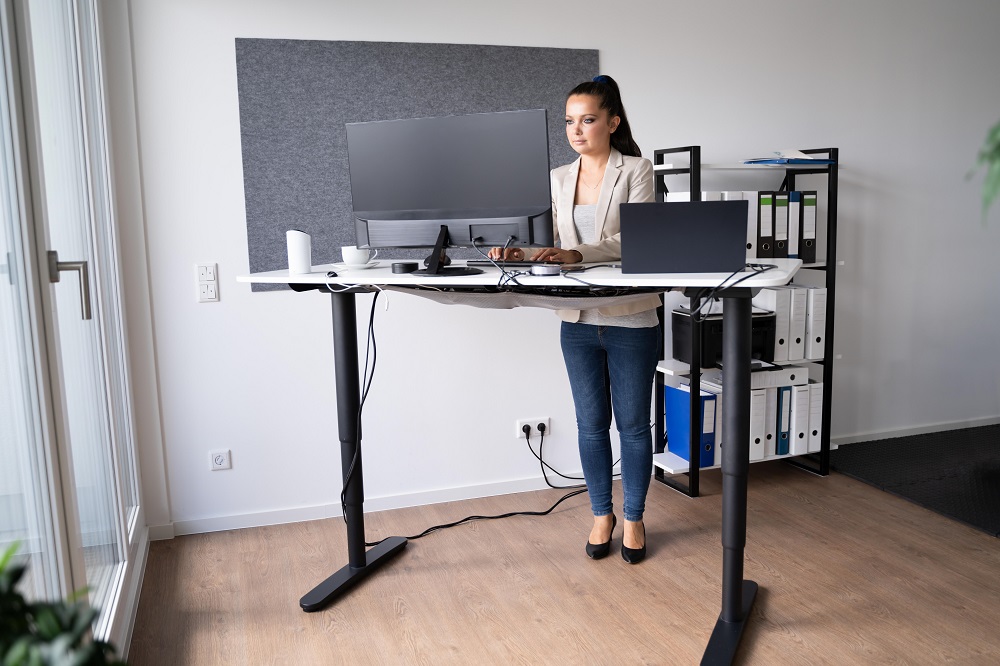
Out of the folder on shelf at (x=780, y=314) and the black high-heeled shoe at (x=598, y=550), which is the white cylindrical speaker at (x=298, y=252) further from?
the folder on shelf at (x=780, y=314)

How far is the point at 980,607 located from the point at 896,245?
194cm

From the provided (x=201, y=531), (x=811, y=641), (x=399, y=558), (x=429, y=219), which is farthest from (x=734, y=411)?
(x=201, y=531)

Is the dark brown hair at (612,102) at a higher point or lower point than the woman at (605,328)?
higher

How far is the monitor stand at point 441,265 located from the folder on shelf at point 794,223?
5.53ft

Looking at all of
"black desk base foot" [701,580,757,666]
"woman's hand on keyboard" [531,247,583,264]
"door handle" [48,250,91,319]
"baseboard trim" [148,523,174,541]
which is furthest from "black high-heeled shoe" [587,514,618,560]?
"door handle" [48,250,91,319]

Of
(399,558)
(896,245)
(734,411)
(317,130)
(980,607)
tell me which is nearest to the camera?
(734,411)

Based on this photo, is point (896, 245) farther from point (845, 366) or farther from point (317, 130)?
point (317, 130)

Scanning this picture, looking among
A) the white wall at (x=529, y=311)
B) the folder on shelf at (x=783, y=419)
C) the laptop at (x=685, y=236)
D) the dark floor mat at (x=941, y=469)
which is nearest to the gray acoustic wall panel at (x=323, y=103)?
the white wall at (x=529, y=311)

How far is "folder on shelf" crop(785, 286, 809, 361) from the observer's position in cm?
317

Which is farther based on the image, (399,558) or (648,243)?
(399,558)

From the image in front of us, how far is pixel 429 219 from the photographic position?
2.05m

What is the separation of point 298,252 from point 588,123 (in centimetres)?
93

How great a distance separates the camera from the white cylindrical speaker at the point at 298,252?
2.13m

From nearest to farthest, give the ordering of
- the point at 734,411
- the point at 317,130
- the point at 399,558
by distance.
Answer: the point at 734,411 < the point at 399,558 < the point at 317,130
